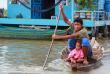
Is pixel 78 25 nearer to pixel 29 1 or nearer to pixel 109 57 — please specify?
pixel 109 57

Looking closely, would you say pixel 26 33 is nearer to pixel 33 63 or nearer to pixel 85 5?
pixel 85 5

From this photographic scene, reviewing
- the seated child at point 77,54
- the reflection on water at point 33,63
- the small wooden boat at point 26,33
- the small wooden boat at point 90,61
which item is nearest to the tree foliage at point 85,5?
the small wooden boat at point 26,33

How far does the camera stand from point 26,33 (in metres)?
12.1

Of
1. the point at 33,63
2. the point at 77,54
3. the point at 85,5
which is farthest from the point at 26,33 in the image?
the point at 77,54

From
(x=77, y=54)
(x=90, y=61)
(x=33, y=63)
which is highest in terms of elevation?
(x=77, y=54)

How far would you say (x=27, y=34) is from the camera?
12086mm

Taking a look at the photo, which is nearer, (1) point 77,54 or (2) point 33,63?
(1) point 77,54

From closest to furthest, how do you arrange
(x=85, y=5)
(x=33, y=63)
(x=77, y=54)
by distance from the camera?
(x=77, y=54)
(x=33, y=63)
(x=85, y=5)

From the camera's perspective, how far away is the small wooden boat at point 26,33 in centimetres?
1182

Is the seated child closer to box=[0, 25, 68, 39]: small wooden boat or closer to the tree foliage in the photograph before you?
box=[0, 25, 68, 39]: small wooden boat

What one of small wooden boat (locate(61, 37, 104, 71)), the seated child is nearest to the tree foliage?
small wooden boat (locate(61, 37, 104, 71))

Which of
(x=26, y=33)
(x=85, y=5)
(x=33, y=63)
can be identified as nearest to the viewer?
(x=33, y=63)

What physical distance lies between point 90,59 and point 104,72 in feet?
1.79

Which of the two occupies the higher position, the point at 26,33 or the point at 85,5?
the point at 85,5
